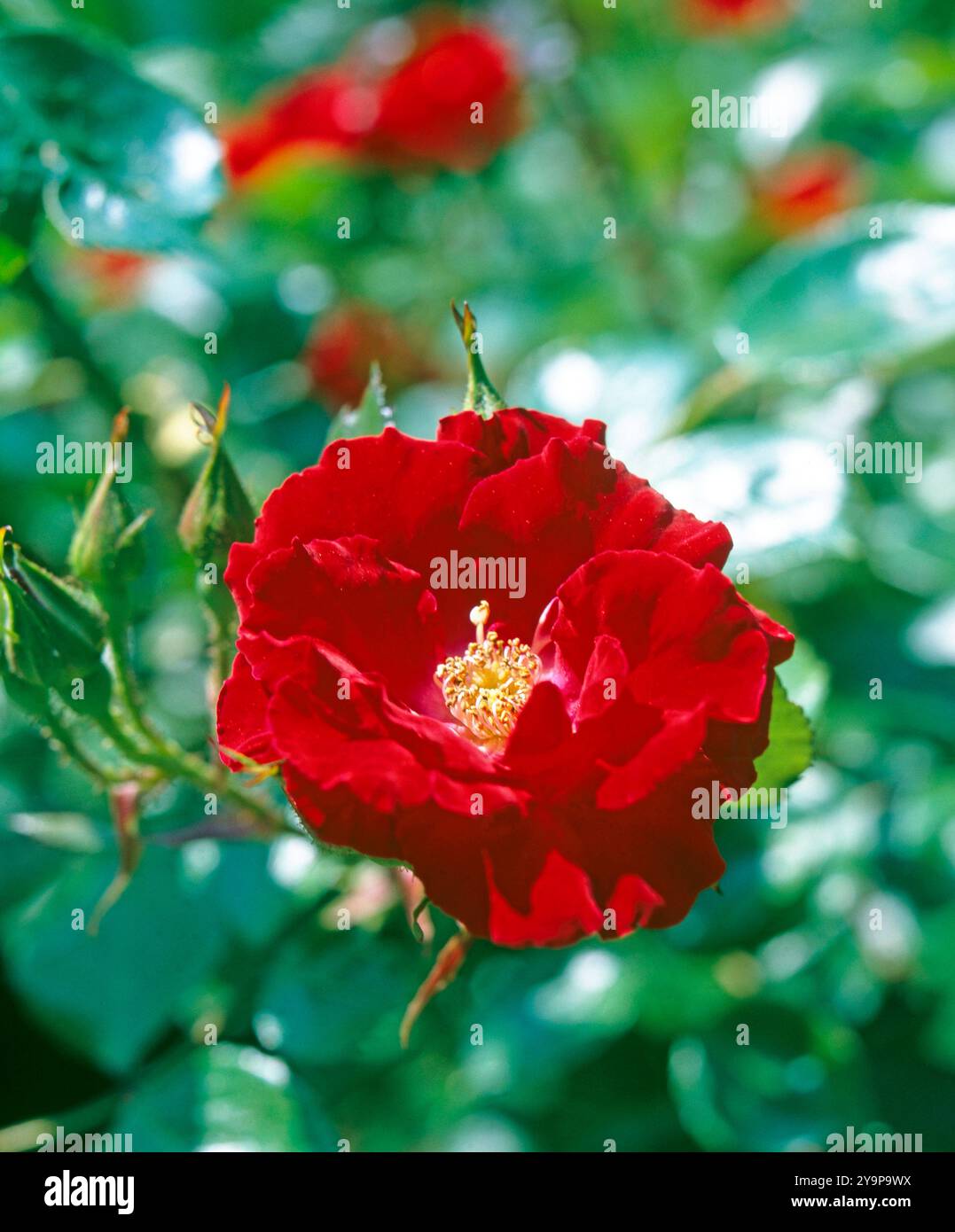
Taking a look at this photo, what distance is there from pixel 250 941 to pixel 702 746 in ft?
2.44

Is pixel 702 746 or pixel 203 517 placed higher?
pixel 203 517

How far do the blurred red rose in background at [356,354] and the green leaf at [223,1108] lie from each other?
3.46 feet

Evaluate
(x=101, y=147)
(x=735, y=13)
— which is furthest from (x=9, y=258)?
(x=735, y=13)

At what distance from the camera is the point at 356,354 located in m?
2.11

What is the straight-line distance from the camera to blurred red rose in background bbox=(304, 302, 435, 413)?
79.8 inches

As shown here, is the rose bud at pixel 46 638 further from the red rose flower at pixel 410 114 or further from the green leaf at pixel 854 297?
the red rose flower at pixel 410 114

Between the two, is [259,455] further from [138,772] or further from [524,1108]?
[524,1108]

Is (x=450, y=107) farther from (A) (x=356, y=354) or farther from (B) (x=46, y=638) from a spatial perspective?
(B) (x=46, y=638)

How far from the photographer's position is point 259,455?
6.05 feet

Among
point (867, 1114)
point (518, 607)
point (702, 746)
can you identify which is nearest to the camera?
point (702, 746)

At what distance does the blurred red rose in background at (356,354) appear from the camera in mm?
2027

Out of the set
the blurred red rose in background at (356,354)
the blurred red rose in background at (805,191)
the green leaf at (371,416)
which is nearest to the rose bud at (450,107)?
the blurred red rose in background at (356,354)

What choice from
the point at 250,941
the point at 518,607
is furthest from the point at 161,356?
the point at 518,607

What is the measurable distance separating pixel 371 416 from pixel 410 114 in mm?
1498
